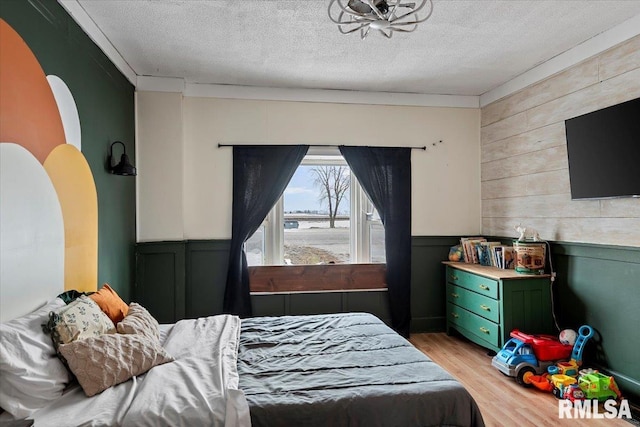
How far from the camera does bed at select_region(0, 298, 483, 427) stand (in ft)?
5.03

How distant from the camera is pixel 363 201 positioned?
4551mm

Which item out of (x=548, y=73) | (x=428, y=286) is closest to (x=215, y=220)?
(x=428, y=286)

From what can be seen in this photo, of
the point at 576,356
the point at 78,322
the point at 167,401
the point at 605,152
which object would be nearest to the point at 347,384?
the point at 167,401

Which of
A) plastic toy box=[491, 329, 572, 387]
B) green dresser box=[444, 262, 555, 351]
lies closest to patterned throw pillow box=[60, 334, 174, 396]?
plastic toy box=[491, 329, 572, 387]

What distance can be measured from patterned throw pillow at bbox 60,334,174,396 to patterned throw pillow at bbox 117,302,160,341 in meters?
0.13

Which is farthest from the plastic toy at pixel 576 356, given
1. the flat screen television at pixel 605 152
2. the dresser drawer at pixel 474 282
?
the flat screen television at pixel 605 152

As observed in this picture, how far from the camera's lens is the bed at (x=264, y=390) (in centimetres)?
153

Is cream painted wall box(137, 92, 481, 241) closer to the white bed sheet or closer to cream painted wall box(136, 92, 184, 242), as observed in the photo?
cream painted wall box(136, 92, 184, 242)

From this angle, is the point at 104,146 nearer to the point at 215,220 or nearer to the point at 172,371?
the point at 215,220

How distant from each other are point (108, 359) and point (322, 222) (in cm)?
297

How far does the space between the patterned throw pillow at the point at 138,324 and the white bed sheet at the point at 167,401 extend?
10.4 inches

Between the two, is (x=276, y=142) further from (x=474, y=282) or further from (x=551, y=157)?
(x=551, y=157)

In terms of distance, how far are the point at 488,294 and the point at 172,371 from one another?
2.76 meters

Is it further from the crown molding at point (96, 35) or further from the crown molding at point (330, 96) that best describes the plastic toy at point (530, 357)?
the crown molding at point (96, 35)
